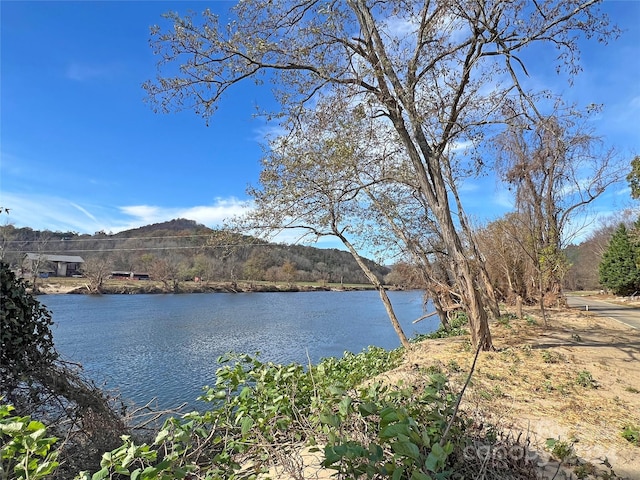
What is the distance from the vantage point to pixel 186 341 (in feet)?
54.6

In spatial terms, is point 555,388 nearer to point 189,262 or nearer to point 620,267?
point 620,267

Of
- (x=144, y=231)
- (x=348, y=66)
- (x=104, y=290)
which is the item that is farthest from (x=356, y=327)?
(x=144, y=231)

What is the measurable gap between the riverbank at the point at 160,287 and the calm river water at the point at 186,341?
→ 22476 mm

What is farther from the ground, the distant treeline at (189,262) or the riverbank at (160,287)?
the distant treeline at (189,262)

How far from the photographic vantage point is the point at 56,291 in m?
45.0

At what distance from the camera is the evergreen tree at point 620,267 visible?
26.0 metres

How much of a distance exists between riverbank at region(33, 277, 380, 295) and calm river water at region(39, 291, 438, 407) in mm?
22476

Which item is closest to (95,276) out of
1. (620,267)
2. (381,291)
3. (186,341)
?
(186,341)

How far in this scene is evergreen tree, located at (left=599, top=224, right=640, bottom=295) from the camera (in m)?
26.0

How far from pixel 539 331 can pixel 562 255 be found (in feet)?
17.4

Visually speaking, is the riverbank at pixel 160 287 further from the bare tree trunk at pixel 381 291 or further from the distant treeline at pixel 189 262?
the bare tree trunk at pixel 381 291

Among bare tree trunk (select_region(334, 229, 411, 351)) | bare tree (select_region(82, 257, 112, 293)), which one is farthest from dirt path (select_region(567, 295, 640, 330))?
bare tree (select_region(82, 257, 112, 293))

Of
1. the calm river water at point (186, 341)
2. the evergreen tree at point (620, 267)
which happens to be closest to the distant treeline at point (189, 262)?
the calm river water at point (186, 341)

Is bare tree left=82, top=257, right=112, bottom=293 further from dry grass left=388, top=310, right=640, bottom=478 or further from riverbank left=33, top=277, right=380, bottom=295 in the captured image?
dry grass left=388, top=310, right=640, bottom=478
